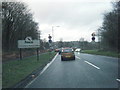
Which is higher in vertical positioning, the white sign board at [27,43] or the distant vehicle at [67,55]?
the white sign board at [27,43]

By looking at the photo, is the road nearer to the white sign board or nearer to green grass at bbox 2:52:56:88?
green grass at bbox 2:52:56:88

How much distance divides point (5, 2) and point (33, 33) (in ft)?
59.6

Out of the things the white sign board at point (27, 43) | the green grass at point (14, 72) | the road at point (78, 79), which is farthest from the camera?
the white sign board at point (27, 43)

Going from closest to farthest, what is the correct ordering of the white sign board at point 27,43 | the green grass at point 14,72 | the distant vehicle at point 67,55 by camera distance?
the green grass at point 14,72
the white sign board at point 27,43
the distant vehicle at point 67,55

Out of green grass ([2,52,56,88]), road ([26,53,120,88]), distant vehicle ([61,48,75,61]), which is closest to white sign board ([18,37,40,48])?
distant vehicle ([61,48,75,61])

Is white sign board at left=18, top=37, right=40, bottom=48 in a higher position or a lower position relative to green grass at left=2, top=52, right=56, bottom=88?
higher

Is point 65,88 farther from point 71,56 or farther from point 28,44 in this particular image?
point 71,56

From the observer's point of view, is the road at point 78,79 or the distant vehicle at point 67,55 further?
the distant vehicle at point 67,55

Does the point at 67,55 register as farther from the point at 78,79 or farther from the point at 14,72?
the point at 78,79

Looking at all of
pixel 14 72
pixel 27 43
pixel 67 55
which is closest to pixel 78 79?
pixel 14 72

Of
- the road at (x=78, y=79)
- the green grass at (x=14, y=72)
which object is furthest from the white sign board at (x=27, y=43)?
the road at (x=78, y=79)

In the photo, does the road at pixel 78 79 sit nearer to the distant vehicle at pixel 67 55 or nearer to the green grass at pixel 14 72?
the green grass at pixel 14 72

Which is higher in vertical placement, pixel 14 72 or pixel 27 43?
pixel 27 43

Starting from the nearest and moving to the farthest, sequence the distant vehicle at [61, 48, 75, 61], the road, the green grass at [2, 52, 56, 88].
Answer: the road
the green grass at [2, 52, 56, 88]
the distant vehicle at [61, 48, 75, 61]
